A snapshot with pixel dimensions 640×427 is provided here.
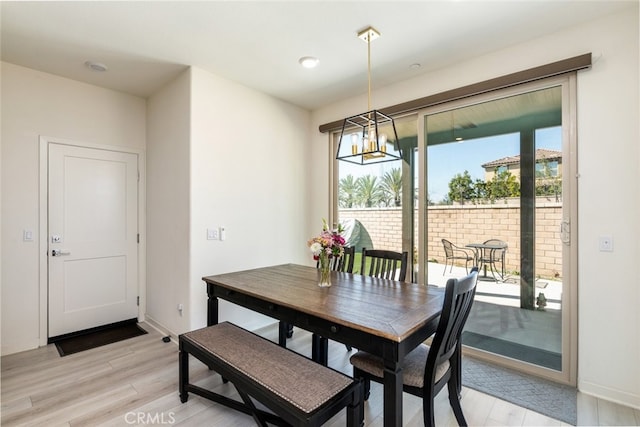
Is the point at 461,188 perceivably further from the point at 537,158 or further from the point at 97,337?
the point at 97,337

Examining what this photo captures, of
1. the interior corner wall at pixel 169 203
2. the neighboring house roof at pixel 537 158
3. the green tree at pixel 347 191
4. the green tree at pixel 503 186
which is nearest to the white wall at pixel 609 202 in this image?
the neighboring house roof at pixel 537 158

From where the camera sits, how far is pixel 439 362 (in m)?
1.63

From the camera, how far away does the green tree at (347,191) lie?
12.9ft

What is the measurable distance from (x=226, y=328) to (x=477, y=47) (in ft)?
10.4

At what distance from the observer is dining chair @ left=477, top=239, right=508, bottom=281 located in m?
2.74

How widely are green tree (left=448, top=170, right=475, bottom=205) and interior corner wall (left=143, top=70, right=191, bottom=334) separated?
8.65 feet

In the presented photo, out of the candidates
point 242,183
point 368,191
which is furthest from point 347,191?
point 242,183

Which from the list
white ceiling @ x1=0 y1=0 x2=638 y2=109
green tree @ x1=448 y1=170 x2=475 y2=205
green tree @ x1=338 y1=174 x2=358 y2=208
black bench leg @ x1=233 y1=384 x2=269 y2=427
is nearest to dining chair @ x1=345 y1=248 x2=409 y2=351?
green tree @ x1=448 y1=170 x2=475 y2=205

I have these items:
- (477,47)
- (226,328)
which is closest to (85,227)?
(226,328)

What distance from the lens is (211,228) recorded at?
3139 millimetres

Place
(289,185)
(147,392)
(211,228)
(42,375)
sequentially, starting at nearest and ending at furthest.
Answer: (147,392), (42,375), (211,228), (289,185)

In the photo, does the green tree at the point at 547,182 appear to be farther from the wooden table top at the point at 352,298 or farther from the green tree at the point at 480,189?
the wooden table top at the point at 352,298

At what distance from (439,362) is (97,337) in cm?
352

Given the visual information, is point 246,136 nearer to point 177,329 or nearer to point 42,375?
point 177,329
